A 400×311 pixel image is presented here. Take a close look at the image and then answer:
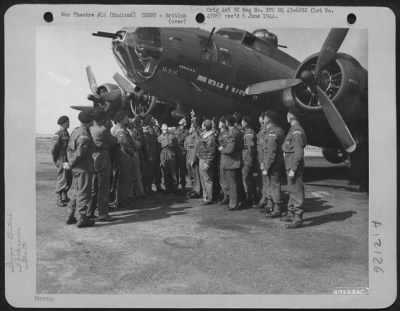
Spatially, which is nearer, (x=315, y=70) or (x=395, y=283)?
(x=395, y=283)

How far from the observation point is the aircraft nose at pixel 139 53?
7143 mm

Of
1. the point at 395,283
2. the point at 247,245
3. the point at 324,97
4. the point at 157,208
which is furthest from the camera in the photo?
the point at 324,97

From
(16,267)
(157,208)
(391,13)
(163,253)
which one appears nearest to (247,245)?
(163,253)

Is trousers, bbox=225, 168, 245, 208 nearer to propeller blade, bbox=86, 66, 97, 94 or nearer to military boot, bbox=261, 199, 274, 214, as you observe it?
military boot, bbox=261, 199, 274, 214

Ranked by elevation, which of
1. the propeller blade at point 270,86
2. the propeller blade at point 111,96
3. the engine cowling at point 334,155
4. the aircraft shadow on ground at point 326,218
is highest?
the propeller blade at point 270,86

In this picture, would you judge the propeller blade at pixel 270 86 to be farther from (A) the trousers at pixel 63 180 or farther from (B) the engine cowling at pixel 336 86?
(A) the trousers at pixel 63 180

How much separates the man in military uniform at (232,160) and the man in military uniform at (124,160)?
202cm

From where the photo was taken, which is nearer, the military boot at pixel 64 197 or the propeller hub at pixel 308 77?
the military boot at pixel 64 197

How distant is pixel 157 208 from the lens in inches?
279

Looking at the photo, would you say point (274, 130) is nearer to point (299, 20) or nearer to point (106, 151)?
point (299, 20)

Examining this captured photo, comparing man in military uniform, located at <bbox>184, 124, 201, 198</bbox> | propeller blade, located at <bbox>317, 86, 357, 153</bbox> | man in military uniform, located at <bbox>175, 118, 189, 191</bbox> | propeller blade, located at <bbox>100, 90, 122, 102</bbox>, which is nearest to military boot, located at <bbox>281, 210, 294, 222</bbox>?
propeller blade, located at <bbox>317, 86, 357, 153</bbox>

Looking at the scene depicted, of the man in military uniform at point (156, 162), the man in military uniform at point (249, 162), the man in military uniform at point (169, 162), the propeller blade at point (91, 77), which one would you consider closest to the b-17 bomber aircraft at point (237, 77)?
the propeller blade at point (91, 77)

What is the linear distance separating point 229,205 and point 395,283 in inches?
130

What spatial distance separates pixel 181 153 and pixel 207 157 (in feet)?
5.74
